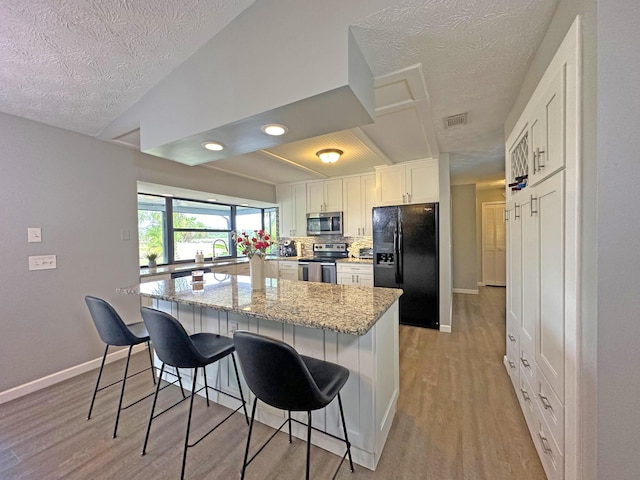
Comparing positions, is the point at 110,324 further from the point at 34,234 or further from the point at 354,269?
the point at 354,269

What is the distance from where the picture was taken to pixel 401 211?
3.72m

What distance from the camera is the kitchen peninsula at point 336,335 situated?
1.41 metres

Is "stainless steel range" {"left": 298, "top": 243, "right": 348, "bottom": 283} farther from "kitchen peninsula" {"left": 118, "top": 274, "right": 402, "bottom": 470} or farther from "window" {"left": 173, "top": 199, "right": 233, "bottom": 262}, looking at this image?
"kitchen peninsula" {"left": 118, "top": 274, "right": 402, "bottom": 470}

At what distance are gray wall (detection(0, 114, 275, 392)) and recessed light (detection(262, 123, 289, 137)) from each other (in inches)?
83.6

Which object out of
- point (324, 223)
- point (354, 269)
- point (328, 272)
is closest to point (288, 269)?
point (328, 272)

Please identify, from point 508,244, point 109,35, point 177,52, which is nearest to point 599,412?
point 508,244

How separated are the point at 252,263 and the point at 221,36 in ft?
5.13

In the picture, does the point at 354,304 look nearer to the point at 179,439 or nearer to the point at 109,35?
the point at 179,439

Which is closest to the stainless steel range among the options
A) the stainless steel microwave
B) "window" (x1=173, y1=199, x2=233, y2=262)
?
the stainless steel microwave

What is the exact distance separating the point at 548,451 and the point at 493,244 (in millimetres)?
5994

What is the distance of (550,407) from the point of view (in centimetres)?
132

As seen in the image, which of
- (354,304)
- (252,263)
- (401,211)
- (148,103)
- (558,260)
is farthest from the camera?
(401,211)

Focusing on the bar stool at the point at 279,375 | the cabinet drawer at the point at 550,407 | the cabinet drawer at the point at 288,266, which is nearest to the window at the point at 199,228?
the cabinet drawer at the point at 288,266

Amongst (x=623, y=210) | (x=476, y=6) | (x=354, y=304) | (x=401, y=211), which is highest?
(x=476, y=6)
